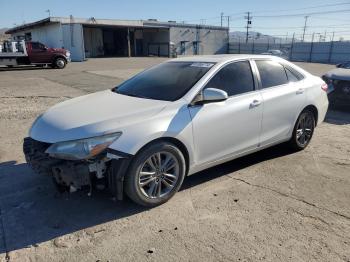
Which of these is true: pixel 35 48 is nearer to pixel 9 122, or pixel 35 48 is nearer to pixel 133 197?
pixel 9 122

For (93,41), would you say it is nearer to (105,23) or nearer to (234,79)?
(105,23)

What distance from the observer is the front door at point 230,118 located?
392cm

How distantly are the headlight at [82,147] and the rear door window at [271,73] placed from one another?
2.46 meters

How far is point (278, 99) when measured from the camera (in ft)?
15.6

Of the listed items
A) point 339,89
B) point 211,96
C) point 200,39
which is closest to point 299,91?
point 211,96

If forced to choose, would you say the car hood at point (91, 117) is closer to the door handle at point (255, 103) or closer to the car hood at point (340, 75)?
the door handle at point (255, 103)

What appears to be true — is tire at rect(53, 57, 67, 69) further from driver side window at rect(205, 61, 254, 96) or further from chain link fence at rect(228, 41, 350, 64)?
chain link fence at rect(228, 41, 350, 64)

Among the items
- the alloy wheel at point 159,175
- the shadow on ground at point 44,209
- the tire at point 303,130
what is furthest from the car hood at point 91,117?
the tire at point 303,130

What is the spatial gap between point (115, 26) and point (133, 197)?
39196 millimetres

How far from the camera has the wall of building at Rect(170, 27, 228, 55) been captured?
46188 mm

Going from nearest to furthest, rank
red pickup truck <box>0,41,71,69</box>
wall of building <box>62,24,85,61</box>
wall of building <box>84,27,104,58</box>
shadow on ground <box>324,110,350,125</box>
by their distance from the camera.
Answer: shadow on ground <box>324,110,350,125</box> < red pickup truck <box>0,41,71,69</box> < wall of building <box>62,24,85,61</box> < wall of building <box>84,27,104,58</box>

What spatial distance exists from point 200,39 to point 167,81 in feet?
153

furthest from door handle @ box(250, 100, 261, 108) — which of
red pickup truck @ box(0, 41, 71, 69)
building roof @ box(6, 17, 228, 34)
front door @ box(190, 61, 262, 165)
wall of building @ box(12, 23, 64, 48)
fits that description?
wall of building @ box(12, 23, 64, 48)

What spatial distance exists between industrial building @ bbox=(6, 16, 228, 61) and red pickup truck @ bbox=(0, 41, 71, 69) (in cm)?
1407
